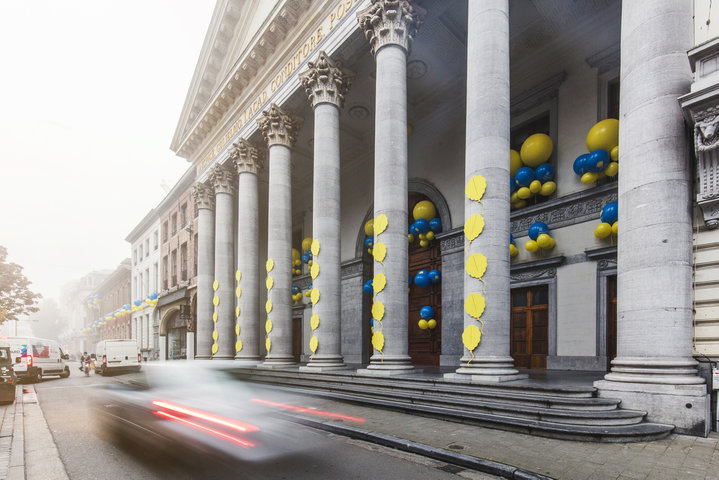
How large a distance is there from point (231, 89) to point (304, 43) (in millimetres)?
6149

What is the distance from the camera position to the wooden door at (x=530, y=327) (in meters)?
13.2

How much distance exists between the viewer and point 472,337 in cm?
895

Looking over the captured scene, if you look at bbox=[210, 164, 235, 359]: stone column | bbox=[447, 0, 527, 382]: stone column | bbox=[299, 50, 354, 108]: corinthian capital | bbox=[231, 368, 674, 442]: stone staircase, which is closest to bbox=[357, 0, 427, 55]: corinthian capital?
bbox=[299, 50, 354, 108]: corinthian capital

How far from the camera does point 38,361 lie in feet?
85.0

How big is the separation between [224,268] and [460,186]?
12.9m

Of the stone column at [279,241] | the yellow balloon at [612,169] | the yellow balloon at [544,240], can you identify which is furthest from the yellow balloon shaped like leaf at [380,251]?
the yellow balloon at [612,169]

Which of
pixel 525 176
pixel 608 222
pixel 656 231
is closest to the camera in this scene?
pixel 656 231

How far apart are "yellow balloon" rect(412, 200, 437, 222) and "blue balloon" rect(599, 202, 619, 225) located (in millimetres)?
6964

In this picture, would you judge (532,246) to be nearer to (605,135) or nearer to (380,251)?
(605,135)

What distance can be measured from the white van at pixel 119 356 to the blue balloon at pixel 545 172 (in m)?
26.5

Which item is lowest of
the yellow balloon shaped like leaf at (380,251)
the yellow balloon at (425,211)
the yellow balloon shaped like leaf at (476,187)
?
the yellow balloon shaped like leaf at (380,251)

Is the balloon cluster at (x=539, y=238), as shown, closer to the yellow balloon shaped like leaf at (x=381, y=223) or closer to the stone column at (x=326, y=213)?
the yellow balloon shaped like leaf at (x=381, y=223)


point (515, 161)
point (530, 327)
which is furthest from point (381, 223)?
point (530, 327)

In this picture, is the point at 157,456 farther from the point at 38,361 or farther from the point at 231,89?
the point at 38,361
